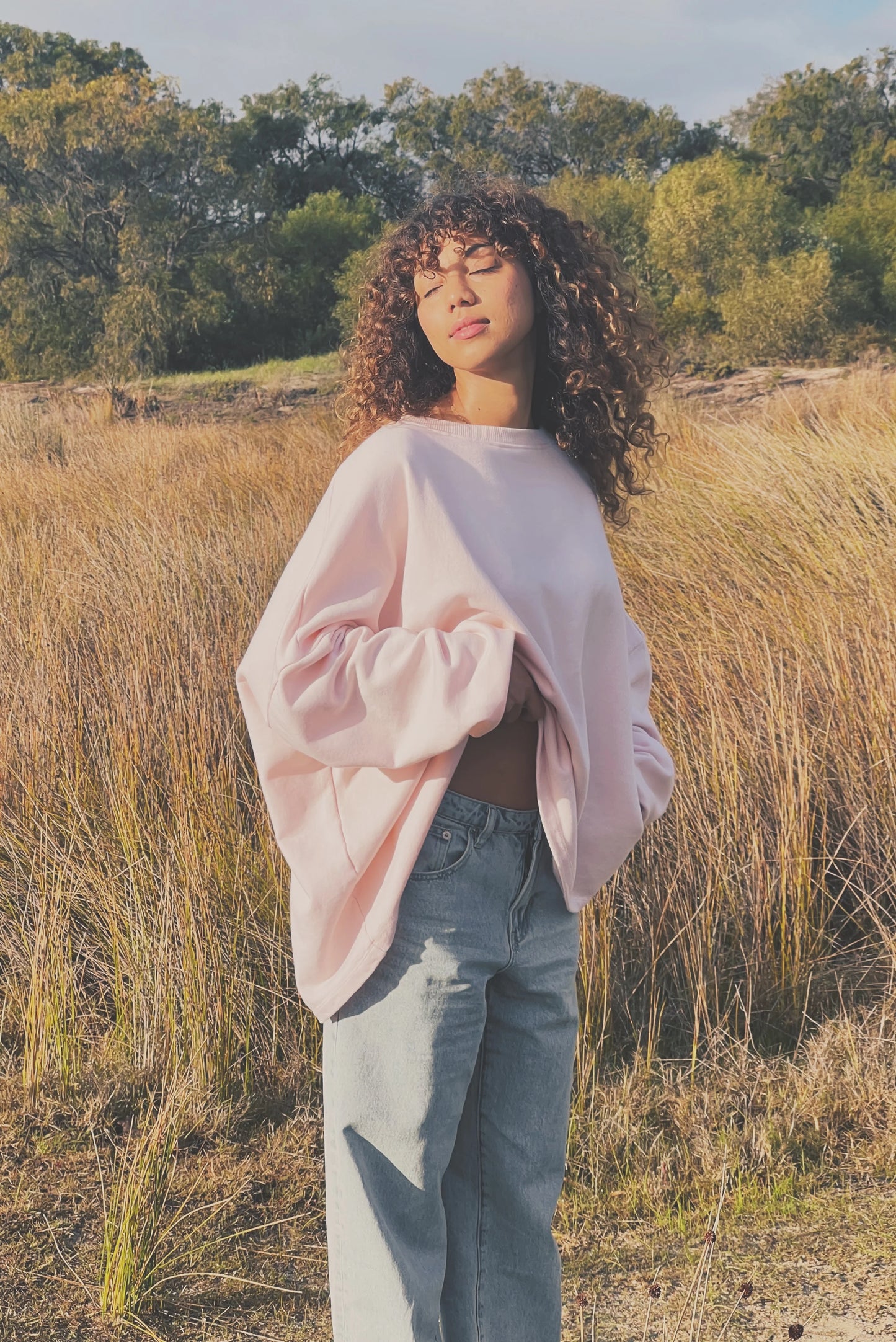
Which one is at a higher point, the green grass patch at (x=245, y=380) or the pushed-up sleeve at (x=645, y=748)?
the pushed-up sleeve at (x=645, y=748)

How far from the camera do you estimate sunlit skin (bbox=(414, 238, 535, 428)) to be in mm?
1386

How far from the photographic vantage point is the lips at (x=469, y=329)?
1.38m

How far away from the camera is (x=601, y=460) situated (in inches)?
60.4

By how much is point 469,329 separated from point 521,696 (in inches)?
18.5

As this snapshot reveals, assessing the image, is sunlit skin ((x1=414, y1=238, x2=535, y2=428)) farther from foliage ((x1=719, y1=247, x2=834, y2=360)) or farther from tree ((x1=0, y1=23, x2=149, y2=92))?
tree ((x1=0, y1=23, x2=149, y2=92))

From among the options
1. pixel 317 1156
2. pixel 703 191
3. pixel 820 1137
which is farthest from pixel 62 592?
pixel 703 191

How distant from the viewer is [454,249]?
4.67 feet

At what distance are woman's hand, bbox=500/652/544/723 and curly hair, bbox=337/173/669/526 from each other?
14.6 inches

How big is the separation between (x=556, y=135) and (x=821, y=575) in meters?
47.5

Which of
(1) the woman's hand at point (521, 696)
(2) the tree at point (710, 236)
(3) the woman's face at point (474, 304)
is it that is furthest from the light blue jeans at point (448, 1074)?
(2) the tree at point (710, 236)

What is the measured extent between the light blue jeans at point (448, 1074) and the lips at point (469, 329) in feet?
1.85

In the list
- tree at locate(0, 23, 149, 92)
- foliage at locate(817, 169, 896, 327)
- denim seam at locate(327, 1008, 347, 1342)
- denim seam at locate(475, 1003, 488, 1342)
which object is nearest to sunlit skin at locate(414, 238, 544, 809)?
denim seam at locate(475, 1003, 488, 1342)

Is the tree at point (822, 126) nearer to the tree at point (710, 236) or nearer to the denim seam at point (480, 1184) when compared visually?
the tree at point (710, 236)

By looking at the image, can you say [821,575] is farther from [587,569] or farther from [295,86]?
[295,86]
